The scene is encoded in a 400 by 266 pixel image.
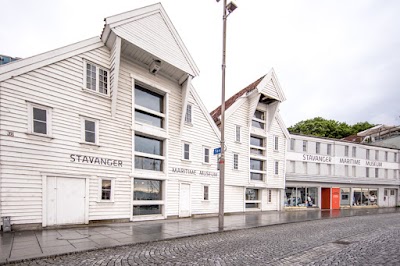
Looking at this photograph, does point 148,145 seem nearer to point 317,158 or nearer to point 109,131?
point 109,131

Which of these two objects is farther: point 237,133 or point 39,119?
point 237,133

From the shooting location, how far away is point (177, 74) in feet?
53.6

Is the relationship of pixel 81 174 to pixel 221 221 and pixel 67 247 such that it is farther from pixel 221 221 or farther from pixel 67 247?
pixel 221 221

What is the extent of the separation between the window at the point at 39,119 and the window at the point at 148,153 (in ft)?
15.9

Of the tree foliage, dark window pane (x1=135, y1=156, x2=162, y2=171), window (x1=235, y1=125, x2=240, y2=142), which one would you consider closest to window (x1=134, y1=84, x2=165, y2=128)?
dark window pane (x1=135, y1=156, x2=162, y2=171)

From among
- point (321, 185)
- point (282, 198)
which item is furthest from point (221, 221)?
point (321, 185)

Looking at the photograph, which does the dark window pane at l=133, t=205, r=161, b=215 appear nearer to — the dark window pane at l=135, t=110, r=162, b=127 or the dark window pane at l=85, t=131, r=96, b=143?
the dark window pane at l=85, t=131, r=96, b=143

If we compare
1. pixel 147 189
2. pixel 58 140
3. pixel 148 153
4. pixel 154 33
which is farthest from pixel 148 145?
pixel 154 33

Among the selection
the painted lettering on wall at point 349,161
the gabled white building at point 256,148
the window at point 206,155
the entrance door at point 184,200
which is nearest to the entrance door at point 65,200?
the entrance door at point 184,200

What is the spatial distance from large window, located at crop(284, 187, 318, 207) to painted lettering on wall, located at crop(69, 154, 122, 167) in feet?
63.2

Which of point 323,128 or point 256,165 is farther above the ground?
point 323,128

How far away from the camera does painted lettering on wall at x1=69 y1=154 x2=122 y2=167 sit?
11.6 meters

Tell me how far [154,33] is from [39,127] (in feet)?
25.7

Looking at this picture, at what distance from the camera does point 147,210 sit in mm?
14609
